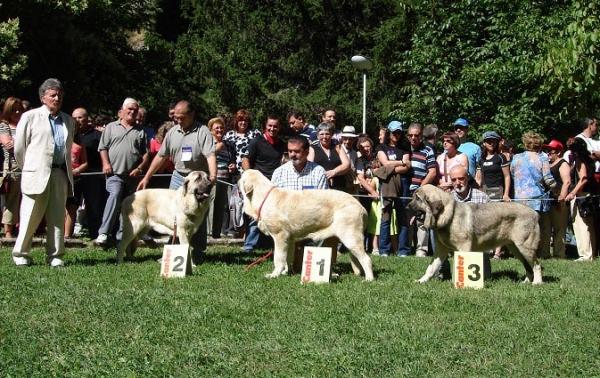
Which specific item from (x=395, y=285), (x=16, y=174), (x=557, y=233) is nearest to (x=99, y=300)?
(x=395, y=285)

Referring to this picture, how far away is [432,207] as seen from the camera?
26.1 feet

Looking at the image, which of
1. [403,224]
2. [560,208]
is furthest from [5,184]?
[560,208]

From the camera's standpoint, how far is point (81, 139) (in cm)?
1159

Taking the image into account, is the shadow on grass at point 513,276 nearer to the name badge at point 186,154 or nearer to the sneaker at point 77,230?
the name badge at point 186,154

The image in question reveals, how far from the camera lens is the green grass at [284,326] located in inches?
190

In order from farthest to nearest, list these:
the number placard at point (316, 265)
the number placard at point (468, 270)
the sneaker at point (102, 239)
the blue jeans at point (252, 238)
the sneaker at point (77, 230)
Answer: the sneaker at point (77, 230) → the blue jeans at point (252, 238) → the sneaker at point (102, 239) → the number placard at point (316, 265) → the number placard at point (468, 270)

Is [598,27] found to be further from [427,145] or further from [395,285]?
[395,285]

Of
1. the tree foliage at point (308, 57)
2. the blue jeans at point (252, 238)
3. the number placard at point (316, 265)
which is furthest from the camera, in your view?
the tree foliage at point (308, 57)

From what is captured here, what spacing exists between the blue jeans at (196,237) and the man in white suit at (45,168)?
143cm

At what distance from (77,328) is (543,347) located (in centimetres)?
360

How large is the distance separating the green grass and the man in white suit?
0.50 meters

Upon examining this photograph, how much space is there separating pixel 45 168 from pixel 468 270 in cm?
513

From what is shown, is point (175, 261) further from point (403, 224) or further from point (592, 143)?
point (592, 143)

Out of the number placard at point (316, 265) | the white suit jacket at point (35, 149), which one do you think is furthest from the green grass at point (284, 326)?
the white suit jacket at point (35, 149)
